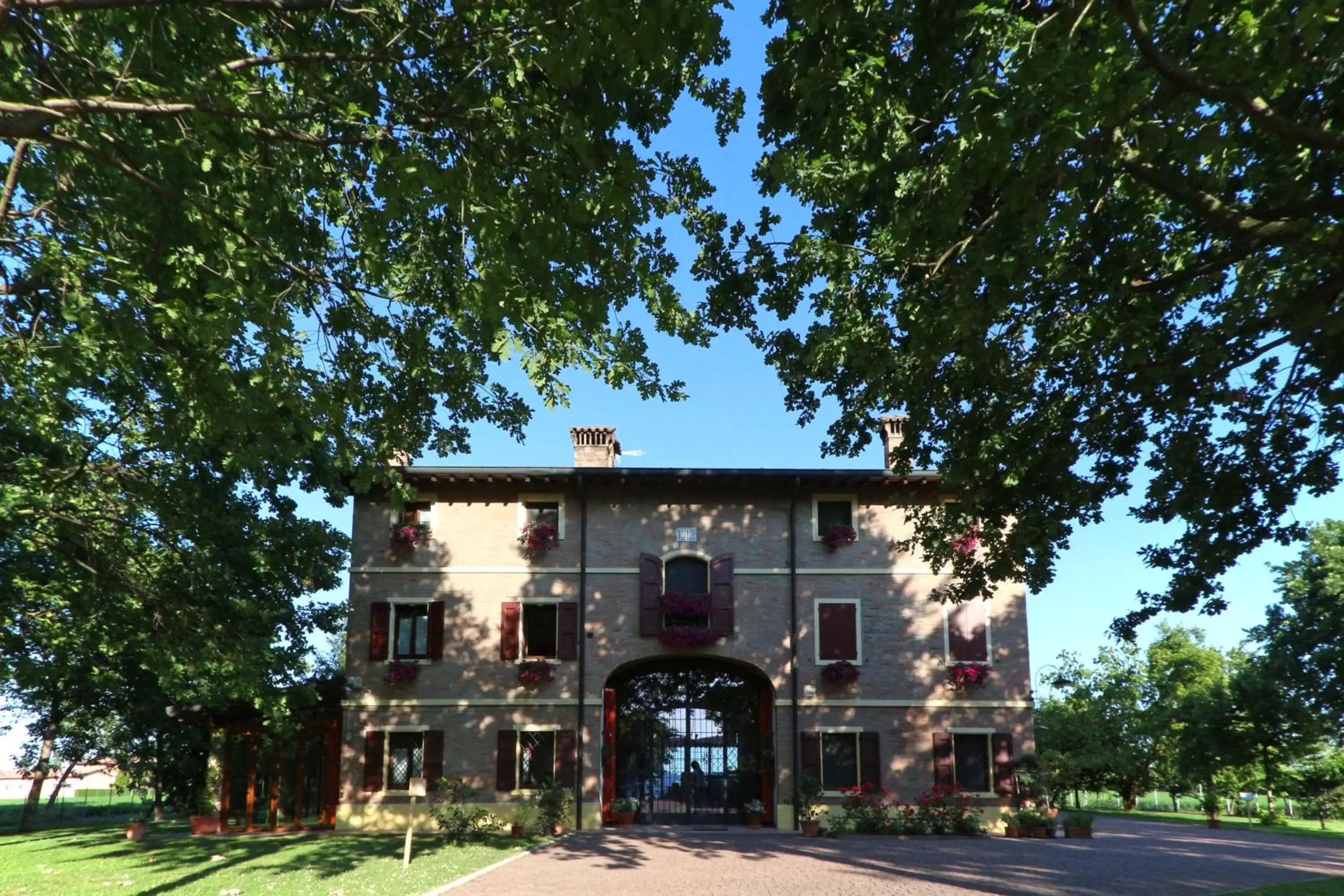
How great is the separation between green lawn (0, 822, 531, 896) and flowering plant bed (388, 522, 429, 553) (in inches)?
251

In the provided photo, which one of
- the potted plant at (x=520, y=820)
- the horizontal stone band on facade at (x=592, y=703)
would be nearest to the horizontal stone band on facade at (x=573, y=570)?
the horizontal stone band on facade at (x=592, y=703)

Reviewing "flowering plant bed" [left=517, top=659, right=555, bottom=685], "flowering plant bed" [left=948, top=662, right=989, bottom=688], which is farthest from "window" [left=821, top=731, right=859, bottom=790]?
"flowering plant bed" [left=517, top=659, right=555, bottom=685]

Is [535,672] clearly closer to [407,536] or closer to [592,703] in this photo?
[592,703]

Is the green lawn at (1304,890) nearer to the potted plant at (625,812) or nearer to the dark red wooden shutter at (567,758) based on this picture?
the potted plant at (625,812)

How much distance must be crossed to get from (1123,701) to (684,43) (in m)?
36.0

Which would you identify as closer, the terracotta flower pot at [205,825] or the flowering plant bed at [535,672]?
the terracotta flower pot at [205,825]

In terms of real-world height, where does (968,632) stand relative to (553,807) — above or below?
above

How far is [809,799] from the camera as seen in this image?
Result: 20125 mm

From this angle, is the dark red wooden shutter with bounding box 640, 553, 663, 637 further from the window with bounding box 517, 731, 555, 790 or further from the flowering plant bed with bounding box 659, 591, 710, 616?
the window with bounding box 517, 731, 555, 790

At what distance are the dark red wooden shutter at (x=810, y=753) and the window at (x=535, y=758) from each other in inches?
223

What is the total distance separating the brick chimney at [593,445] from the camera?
23.4m

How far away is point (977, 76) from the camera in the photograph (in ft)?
21.0

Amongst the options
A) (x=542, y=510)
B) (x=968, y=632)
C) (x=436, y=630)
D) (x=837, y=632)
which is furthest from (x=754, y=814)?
(x=542, y=510)

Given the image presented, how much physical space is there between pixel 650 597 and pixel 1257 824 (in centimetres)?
A: 2120
